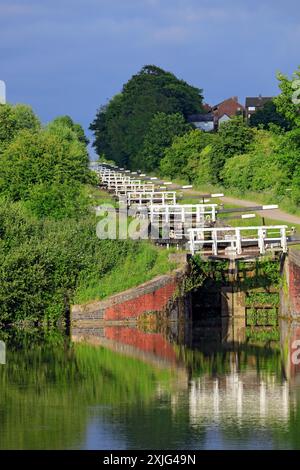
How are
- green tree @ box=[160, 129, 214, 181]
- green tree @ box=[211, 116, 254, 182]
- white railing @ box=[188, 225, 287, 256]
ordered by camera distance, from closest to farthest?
white railing @ box=[188, 225, 287, 256] < green tree @ box=[211, 116, 254, 182] < green tree @ box=[160, 129, 214, 181]

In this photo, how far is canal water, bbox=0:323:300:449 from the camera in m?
33.3

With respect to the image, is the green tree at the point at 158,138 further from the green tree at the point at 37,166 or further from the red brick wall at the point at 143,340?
the red brick wall at the point at 143,340

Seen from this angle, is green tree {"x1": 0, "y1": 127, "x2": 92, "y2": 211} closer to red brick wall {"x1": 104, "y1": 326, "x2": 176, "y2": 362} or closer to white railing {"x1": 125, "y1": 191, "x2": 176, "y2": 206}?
white railing {"x1": 125, "y1": 191, "x2": 176, "y2": 206}

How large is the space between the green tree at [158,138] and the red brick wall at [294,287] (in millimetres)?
65674

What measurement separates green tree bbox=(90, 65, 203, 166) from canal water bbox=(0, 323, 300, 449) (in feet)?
260

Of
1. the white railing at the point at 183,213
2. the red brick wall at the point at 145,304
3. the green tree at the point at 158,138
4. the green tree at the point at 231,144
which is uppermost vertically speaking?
the green tree at the point at 158,138

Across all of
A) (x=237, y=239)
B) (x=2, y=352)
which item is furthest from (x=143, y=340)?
(x=237, y=239)

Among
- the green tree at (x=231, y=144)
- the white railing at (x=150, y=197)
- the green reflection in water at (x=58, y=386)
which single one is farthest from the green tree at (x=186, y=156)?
the green reflection in water at (x=58, y=386)

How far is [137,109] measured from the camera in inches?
5531

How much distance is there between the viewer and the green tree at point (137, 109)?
5408 inches

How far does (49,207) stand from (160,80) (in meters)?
86.8

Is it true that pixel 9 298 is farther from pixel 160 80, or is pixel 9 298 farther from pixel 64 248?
pixel 160 80

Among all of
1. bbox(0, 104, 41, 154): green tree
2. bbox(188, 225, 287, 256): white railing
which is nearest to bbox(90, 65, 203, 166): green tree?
bbox(0, 104, 41, 154): green tree

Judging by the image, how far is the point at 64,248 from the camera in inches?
2296
